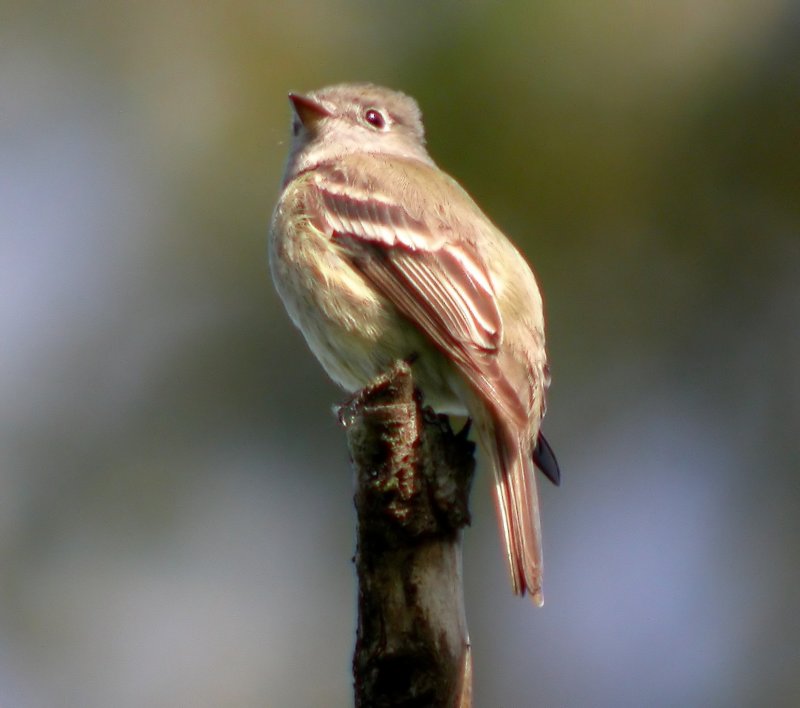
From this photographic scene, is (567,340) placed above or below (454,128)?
below

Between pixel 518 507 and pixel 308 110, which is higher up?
pixel 308 110

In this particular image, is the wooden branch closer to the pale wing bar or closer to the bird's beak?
the pale wing bar

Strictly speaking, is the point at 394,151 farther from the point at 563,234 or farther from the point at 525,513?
Result: the point at 525,513

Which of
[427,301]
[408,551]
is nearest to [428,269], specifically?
[427,301]

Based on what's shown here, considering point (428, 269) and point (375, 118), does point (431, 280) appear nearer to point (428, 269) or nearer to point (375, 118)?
point (428, 269)

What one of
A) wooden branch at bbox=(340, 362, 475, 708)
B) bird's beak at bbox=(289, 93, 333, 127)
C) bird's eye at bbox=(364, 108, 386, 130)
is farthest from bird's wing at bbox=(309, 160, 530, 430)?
bird's eye at bbox=(364, 108, 386, 130)

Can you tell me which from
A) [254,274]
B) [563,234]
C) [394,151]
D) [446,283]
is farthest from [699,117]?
[446,283]
